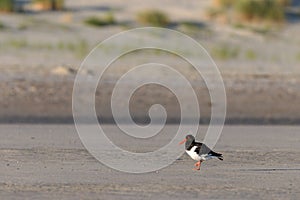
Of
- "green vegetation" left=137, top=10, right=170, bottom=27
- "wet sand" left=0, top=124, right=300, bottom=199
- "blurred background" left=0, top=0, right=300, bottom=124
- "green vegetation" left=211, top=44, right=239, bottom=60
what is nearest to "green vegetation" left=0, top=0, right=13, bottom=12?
"blurred background" left=0, top=0, right=300, bottom=124

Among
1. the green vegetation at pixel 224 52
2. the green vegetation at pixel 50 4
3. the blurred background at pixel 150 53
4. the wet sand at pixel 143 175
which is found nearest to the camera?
the wet sand at pixel 143 175

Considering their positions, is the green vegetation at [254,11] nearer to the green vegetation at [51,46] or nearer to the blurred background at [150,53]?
the blurred background at [150,53]

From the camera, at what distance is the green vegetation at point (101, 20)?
31202 millimetres

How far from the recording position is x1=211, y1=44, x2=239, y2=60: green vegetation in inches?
1131

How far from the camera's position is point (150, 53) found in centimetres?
2836

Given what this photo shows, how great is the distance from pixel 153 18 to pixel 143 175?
20.1 meters

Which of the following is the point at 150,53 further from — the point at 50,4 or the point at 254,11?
the point at 254,11

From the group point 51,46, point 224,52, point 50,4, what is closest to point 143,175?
point 51,46

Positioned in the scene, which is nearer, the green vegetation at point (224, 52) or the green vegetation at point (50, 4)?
the green vegetation at point (224, 52)

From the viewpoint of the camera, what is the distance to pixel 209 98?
22.1 meters

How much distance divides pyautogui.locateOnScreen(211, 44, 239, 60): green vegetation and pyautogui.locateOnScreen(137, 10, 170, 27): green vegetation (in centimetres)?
290

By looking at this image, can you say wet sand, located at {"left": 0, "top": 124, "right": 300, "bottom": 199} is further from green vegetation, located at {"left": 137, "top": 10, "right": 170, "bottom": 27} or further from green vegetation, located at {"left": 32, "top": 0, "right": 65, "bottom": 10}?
green vegetation, located at {"left": 32, "top": 0, "right": 65, "bottom": 10}

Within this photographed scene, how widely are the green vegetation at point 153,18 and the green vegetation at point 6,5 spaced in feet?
12.4

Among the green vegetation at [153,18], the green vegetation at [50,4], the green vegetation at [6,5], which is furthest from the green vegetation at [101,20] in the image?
the green vegetation at [6,5]
